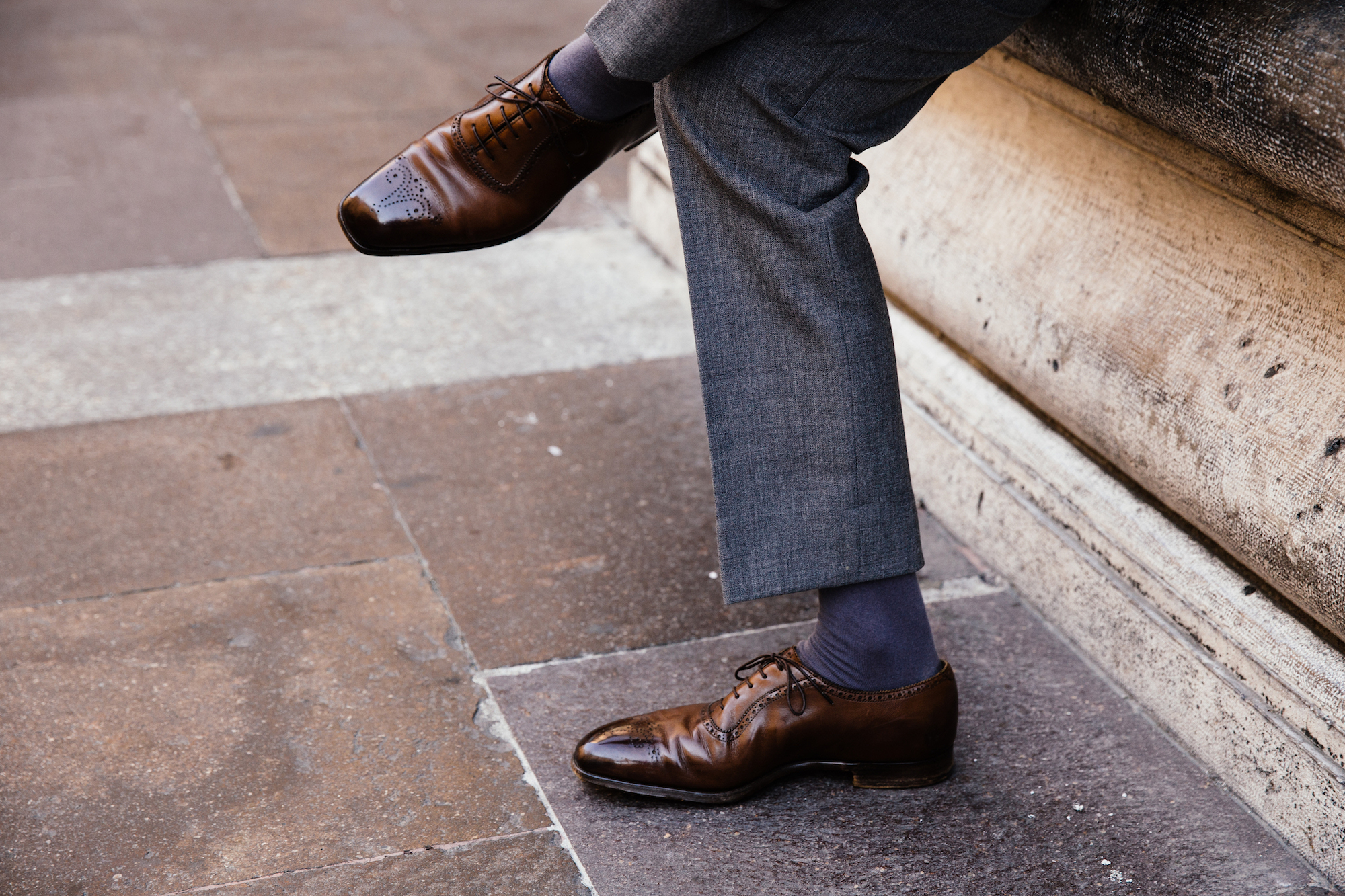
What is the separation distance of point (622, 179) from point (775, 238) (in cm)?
256

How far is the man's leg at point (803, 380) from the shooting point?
4.72ft

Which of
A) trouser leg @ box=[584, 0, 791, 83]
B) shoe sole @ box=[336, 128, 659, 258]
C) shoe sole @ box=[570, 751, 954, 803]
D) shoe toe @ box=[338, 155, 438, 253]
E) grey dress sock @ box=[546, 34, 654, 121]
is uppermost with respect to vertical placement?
trouser leg @ box=[584, 0, 791, 83]

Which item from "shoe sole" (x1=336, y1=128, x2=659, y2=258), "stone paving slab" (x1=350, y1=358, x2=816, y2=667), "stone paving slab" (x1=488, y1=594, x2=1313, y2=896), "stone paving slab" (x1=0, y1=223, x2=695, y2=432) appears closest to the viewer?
"stone paving slab" (x1=488, y1=594, x2=1313, y2=896)

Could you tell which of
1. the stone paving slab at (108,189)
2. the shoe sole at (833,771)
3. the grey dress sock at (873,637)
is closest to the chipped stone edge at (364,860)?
the shoe sole at (833,771)

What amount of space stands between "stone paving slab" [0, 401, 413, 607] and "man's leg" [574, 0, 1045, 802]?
31.9 inches

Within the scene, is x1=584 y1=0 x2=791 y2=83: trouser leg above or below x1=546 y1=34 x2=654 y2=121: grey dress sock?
above

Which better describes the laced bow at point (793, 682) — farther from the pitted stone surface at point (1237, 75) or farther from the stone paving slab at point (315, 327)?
the stone paving slab at point (315, 327)

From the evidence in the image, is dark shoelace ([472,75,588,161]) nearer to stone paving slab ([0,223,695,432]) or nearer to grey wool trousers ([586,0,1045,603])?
grey wool trousers ([586,0,1045,603])

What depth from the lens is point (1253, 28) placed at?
1.50m

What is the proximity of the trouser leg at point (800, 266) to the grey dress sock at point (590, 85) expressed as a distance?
169 mm

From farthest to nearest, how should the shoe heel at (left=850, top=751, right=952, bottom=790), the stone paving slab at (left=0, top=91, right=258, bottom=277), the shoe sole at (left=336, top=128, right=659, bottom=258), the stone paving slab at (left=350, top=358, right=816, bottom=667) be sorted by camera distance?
the stone paving slab at (left=0, top=91, right=258, bottom=277)
the stone paving slab at (left=350, top=358, right=816, bottom=667)
the shoe sole at (left=336, top=128, right=659, bottom=258)
the shoe heel at (left=850, top=751, right=952, bottom=790)

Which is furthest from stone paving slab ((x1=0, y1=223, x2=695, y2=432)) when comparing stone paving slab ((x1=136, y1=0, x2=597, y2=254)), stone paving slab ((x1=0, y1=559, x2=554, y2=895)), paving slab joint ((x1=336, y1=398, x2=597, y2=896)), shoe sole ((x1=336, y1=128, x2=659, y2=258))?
shoe sole ((x1=336, y1=128, x2=659, y2=258))

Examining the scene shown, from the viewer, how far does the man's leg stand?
4.72 ft

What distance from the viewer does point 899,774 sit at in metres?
1.68
